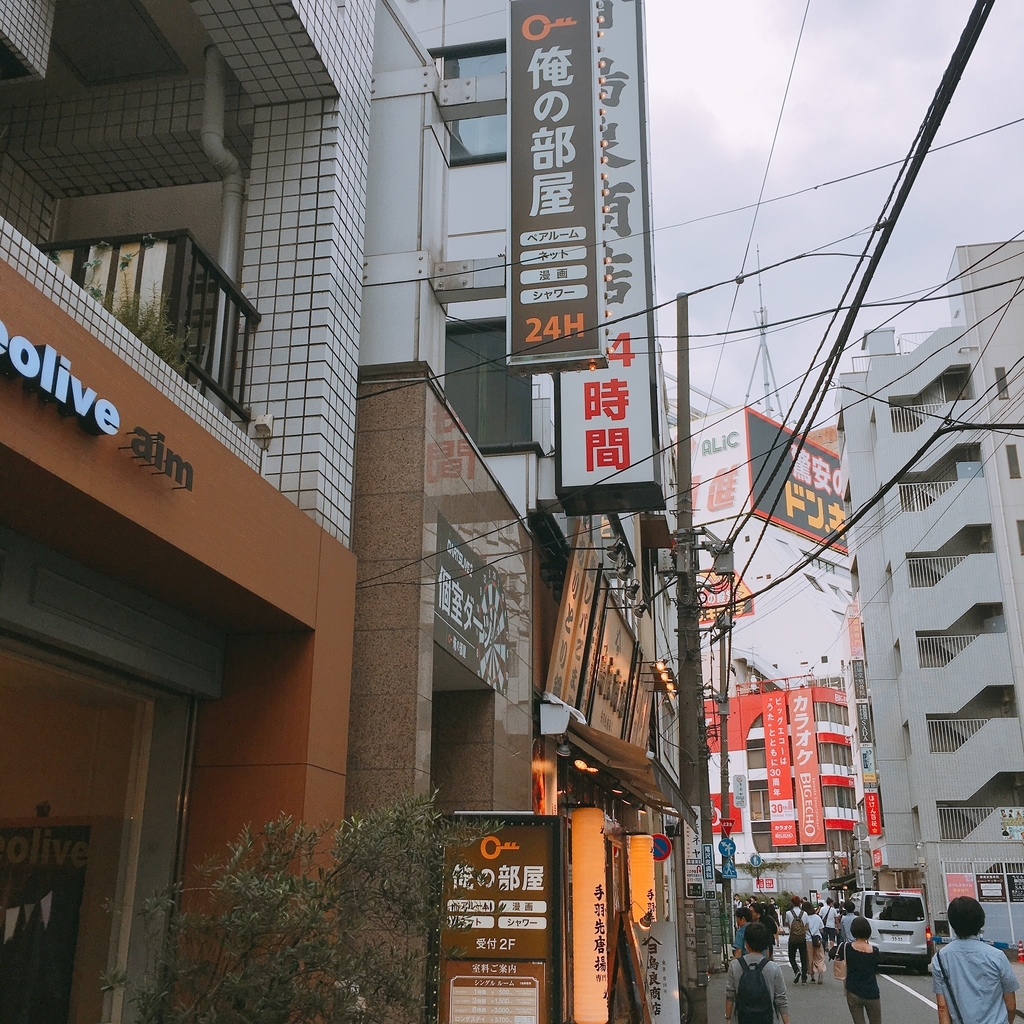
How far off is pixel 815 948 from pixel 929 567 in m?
24.6

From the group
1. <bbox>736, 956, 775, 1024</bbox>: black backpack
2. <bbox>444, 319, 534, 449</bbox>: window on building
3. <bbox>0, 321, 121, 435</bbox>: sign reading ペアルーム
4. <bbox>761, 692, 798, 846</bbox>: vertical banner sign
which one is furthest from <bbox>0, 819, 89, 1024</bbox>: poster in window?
<bbox>761, 692, 798, 846</bbox>: vertical banner sign

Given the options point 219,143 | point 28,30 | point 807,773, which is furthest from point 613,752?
point 807,773

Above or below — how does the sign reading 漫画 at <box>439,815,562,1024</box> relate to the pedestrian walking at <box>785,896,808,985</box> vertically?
above

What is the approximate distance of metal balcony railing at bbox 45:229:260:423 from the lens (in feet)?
24.2

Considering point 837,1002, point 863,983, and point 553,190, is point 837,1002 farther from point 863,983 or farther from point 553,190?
point 553,190

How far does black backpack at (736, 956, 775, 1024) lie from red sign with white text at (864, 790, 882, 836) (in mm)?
41032

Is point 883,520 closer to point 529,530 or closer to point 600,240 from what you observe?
point 529,530

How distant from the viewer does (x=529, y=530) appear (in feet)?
46.0

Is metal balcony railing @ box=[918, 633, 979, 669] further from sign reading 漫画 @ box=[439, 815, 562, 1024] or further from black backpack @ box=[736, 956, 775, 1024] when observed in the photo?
sign reading 漫画 @ box=[439, 815, 562, 1024]

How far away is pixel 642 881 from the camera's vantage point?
14.9 m

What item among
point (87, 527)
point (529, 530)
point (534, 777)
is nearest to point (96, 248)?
point (87, 527)

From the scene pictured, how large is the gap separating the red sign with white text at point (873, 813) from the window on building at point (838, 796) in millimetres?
26102

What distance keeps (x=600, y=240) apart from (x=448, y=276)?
1487 mm

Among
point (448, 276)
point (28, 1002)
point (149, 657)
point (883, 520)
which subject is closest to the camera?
point (28, 1002)
